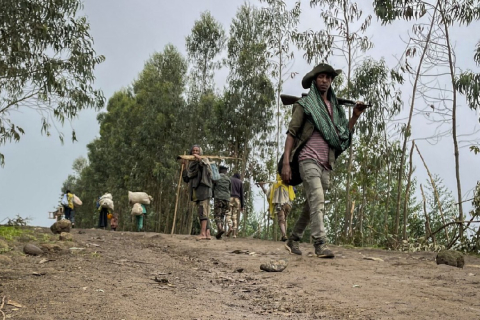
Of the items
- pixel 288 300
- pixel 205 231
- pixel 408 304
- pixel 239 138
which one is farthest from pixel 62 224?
pixel 239 138

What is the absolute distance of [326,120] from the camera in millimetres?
6941

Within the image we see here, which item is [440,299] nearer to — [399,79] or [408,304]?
[408,304]

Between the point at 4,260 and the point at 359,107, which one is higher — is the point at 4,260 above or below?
below

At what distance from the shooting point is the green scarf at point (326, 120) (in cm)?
686

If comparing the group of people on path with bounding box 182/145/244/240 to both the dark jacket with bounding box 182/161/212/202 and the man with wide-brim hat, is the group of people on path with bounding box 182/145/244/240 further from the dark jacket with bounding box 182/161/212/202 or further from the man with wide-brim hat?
the man with wide-brim hat

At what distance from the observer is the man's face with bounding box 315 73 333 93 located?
7.08 m

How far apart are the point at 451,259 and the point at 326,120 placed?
2.29 m

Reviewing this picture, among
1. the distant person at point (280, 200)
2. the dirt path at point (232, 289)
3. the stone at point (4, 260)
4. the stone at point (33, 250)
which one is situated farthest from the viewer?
the distant person at point (280, 200)

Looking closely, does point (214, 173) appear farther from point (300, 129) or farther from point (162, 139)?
point (162, 139)

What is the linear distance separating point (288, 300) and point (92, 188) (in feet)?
147

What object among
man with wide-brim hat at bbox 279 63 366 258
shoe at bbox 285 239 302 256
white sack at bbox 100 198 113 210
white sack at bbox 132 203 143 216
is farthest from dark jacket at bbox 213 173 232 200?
white sack at bbox 100 198 113 210

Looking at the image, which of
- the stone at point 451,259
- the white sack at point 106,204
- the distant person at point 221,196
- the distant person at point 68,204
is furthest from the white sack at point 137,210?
the stone at point 451,259

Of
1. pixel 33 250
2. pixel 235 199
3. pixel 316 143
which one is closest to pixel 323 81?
pixel 316 143

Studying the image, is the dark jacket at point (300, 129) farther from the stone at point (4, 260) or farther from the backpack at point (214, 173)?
the backpack at point (214, 173)
